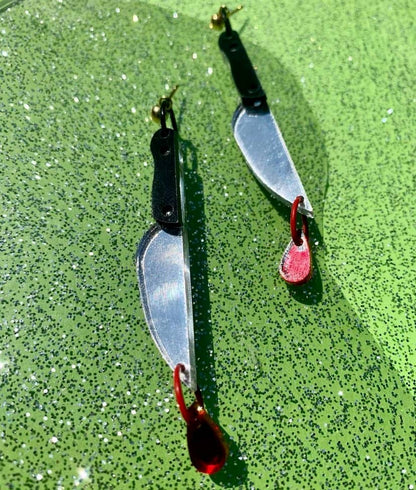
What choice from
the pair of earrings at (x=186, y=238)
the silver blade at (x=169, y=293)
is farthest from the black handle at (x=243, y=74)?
the silver blade at (x=169, y=293)

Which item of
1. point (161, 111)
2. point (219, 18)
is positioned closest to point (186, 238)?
point (161, 111)

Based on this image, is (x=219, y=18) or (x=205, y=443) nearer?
(x=205, y=443)

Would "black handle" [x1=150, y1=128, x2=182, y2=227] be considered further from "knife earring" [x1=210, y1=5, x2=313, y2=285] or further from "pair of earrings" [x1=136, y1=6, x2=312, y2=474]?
"knife earring" [x1=210, y1=5, x2=313, y2=285]

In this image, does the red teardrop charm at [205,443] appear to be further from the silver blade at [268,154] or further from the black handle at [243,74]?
the black handle at [243,74]

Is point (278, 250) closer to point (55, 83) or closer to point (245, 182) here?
point (245, 182)

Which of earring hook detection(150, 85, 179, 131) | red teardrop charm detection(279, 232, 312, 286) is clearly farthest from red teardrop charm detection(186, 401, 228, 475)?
earring hook detection(150, 85, 179, 131)

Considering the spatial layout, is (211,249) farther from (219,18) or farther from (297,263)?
(219,18)

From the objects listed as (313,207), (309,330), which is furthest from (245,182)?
(309,330)
